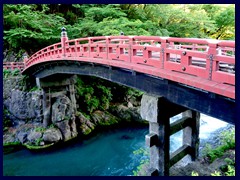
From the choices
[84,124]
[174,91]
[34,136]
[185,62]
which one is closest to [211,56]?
[185,62]

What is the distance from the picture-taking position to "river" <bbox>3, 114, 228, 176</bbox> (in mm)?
12648

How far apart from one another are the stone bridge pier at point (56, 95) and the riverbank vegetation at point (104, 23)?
4.31 meters

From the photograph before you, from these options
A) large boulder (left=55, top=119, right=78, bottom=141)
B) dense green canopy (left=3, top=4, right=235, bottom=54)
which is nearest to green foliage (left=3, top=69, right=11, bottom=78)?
dense green canopy (left=3, top=4, right=235, bottom=54)

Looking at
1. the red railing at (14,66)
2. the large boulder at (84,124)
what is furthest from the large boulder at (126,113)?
the red railing at (14,66)

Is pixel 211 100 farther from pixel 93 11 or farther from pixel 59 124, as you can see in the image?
pixel 93 11

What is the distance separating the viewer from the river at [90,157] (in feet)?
41.5

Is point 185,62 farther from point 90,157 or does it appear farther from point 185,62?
point 90,157

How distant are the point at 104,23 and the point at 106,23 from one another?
0.50 feet

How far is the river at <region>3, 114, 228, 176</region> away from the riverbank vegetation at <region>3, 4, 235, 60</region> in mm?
7453

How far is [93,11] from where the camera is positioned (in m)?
20.1

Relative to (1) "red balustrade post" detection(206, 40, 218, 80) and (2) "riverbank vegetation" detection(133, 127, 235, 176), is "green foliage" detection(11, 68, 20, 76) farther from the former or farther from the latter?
(1) "red balustrade post" detection(206, 40, 218, 80)

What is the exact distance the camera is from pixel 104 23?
17.6 metres
